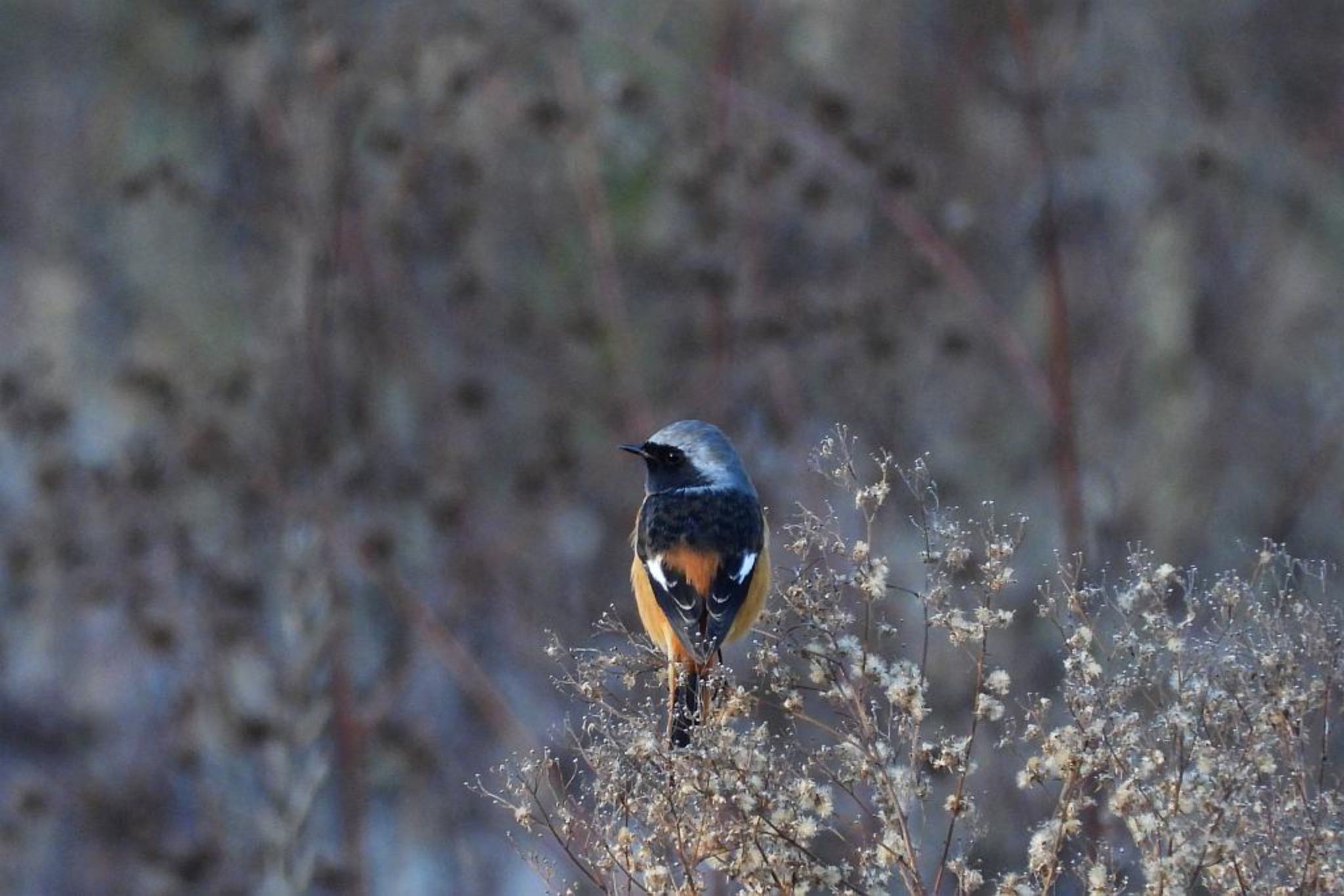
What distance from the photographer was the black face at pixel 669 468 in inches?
224

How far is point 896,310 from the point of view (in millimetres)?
9352

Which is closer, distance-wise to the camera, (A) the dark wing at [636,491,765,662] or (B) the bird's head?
(A) the dark wing at [636,491,765,662]

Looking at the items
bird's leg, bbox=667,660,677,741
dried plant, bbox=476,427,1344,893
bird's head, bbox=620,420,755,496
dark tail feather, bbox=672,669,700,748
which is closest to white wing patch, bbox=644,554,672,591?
bird's head, bbox=620,420,755,496

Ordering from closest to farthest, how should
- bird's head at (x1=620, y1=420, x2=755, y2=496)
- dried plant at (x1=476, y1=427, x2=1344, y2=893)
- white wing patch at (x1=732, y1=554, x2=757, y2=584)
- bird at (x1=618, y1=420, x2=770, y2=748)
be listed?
dried plant at (x1=476, y1=427, x2=1344, y2=893) → bird at (x1=618, y1=420, x2=770, y2=748) → white wing patch at (x1=732, y1=554, x2=757, y2=584) → bird's head at (x1=620, y1=420, x2=755, y2=496)

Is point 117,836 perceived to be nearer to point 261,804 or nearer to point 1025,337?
point 261,804

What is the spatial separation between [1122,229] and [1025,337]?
0.89 m

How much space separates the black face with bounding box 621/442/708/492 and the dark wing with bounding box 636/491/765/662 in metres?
0.09

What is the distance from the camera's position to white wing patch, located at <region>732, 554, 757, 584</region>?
5109 mm

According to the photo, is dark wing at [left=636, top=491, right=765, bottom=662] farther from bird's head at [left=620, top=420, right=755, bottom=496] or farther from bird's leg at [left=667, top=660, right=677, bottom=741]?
bird's leg at [left=667, top=660, right=677, bottom=741]

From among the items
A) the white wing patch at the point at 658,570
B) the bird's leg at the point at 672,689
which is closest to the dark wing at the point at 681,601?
the white wing patch at the point at 658,570

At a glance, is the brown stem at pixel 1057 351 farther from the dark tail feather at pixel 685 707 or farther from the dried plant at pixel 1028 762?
the dried plant at pixel 1028 762

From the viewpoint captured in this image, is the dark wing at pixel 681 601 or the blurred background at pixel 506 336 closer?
the dark wing at pixel 681 601

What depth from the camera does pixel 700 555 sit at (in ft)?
17.1

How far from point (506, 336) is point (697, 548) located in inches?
204
